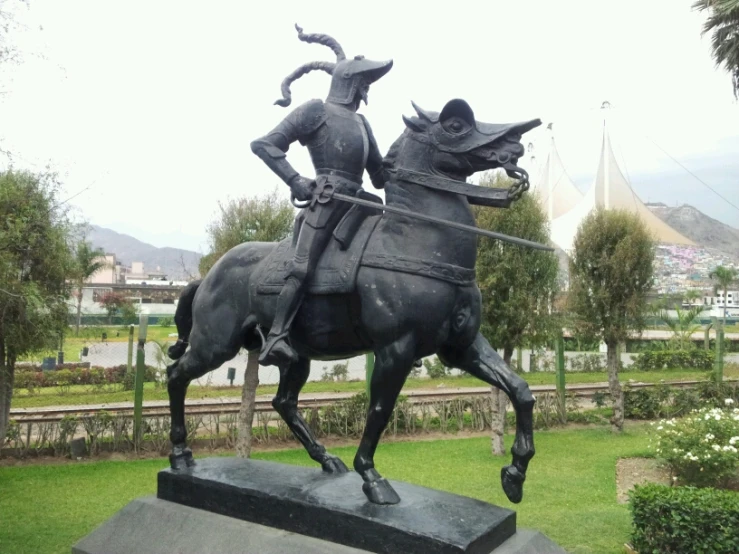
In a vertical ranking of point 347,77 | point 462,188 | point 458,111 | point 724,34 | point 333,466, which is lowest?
point 333,466

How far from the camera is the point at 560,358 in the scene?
16094mm

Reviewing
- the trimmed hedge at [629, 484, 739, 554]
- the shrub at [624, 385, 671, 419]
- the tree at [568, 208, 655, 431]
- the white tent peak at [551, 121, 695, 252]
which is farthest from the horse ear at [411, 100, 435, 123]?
the white tent peak at [551, 121, 695, 252]

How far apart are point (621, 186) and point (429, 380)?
31.7 meters

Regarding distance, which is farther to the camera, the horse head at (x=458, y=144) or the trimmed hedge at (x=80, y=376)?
the trimmed hedge at (x=80, y=376)

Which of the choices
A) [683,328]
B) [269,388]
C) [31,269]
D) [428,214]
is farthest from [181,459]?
[683,328]

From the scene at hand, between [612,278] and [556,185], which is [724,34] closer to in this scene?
[612,278]

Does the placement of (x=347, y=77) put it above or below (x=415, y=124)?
above

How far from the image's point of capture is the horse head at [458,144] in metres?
3.89

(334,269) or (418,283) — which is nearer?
(418,283)

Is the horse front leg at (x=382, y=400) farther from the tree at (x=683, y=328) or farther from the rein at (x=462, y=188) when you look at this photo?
the tree at (x=683, y=328)

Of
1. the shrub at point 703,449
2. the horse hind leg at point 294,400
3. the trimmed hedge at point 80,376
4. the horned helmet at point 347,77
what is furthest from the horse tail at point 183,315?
the trimmed hedge at point 80,376

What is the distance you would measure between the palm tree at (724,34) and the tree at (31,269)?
46.5 ft

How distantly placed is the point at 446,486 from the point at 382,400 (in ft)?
21.2

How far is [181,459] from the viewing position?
5.07 m
